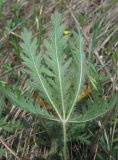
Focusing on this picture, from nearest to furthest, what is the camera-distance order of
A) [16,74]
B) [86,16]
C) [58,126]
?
[58,126], [16,74], [86,16]

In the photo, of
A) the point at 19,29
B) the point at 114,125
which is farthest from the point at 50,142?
the point at 19,29

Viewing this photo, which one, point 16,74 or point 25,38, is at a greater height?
point 25,38

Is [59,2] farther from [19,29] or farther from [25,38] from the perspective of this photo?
[25,38]

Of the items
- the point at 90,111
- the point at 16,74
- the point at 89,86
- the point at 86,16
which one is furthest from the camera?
the point at 86,16

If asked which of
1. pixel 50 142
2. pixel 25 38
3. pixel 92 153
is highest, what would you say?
pixel 25 38

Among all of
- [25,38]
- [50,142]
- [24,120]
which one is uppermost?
[25,38]

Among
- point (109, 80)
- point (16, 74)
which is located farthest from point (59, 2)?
point (109, 80)

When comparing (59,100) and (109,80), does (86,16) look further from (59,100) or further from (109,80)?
(59,100)

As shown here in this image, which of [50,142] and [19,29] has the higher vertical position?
[19,29]

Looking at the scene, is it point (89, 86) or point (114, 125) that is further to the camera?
point (89, 86)
